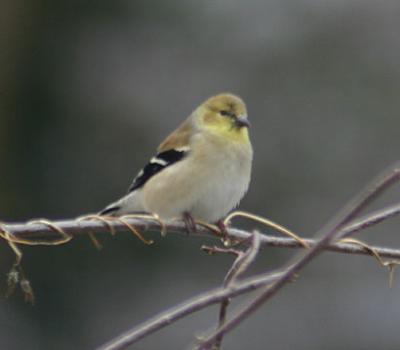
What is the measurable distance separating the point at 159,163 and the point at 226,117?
0.44 m

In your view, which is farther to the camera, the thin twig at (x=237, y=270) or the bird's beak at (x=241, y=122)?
the bird's beak at (x=241, y=122)

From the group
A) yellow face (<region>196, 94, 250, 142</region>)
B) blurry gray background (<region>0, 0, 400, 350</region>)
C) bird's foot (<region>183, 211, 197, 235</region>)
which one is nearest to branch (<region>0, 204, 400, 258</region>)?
bird's foot (<region>183, 211, 197, 235</region>)

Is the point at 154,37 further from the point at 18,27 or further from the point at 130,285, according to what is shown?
the point at 130,285

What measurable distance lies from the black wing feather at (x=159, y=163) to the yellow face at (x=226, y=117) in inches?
9.0

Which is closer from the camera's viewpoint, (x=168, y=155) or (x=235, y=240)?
(x=235, y=240)

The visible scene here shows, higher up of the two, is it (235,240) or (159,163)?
(159,163)

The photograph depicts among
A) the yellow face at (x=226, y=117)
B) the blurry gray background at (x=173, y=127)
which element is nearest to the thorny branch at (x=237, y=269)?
the yellow face at (x=226, y=117)

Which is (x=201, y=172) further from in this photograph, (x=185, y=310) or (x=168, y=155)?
(x=185, y=310)

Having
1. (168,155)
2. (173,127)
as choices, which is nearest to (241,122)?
(168,155)

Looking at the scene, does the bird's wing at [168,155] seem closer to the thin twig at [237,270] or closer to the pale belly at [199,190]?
the pale belly at [199,190]

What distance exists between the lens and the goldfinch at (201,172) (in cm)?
450

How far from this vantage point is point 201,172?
4.56 metres

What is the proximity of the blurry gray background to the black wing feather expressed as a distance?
4086 millimetres

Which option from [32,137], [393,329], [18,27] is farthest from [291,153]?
[18,27]
